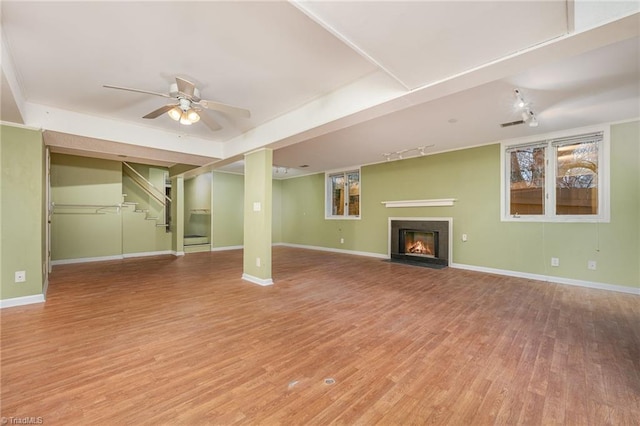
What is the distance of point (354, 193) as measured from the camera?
26.5 ft

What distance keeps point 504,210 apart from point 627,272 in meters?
1.84

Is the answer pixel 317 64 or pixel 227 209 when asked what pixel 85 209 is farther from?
pixel 317 64

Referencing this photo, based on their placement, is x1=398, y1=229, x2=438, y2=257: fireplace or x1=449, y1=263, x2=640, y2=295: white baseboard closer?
x1=449, y1=263, x2=640, y2=295: white baseboard

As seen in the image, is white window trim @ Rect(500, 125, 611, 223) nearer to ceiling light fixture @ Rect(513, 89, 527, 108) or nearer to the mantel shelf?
the mantel shelf

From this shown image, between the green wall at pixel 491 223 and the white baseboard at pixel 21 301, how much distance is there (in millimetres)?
6387

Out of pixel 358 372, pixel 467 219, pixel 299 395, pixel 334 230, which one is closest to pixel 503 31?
pixel 358 372

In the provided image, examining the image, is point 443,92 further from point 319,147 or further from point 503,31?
point 319,147

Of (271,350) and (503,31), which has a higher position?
(503,31)

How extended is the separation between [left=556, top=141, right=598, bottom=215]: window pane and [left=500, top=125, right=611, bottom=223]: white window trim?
7cm

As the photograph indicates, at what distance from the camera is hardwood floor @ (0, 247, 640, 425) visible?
1.63 m

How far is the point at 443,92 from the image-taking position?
2.41m

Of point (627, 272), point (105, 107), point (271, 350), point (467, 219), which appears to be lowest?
point (271, 350)

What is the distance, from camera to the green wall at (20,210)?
338cm

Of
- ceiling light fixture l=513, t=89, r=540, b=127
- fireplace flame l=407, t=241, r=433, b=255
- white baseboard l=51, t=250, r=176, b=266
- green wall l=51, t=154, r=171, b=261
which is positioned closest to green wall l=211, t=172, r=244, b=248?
white baseboard l=51, t=250, r=176, b=266
